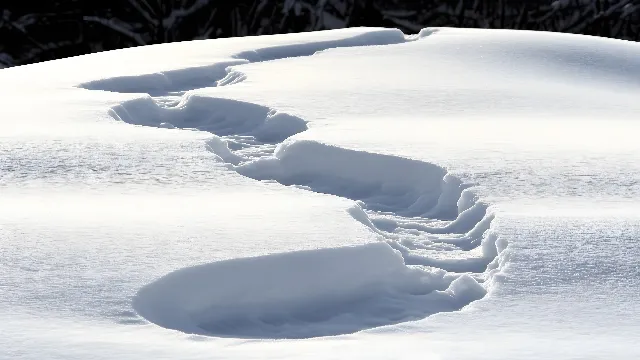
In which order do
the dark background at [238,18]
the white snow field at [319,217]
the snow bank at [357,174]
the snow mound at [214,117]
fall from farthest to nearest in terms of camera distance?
the dark background at [238,18]
the snow mound at [214,117]
the snow bank at [357,174]
the white snow field at [319,217]

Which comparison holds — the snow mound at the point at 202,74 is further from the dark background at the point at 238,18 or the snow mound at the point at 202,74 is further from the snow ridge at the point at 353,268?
the dark background at the point at 238,18

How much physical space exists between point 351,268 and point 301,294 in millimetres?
123

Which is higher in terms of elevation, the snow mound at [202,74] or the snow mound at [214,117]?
the snow mound at [202,74]

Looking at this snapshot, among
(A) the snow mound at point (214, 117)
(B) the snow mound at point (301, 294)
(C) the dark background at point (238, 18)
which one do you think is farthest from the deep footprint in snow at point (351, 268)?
(C) the dark background at point (238, 18)

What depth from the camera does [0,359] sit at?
1.30 m

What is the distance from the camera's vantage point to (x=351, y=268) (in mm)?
1806

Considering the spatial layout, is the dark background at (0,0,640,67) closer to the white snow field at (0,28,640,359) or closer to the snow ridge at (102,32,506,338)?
the white snow field at (0,28,640,359)

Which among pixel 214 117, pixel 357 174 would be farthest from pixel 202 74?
pixel 357 174

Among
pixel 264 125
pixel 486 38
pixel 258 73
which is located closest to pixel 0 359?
pixel 264 125

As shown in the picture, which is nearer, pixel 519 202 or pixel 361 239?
pixel 361 239

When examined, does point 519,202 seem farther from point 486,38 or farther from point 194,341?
point 486,38

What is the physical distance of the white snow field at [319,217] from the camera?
1.48 m

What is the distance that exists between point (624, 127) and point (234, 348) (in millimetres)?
2005

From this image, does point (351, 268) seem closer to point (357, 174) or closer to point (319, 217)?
point (319, 217)
